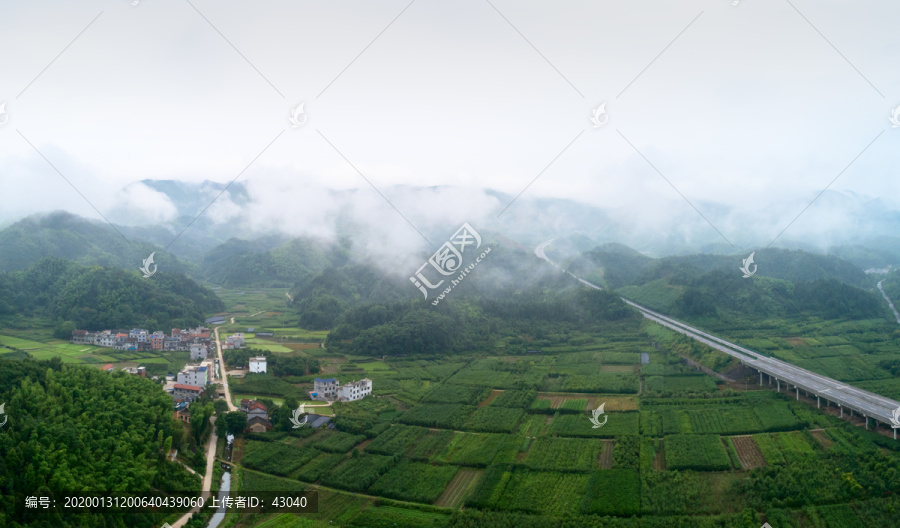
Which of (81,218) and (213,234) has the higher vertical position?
(213,234)

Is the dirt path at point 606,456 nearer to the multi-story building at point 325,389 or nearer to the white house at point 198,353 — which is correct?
the multi-story building at point 325,389

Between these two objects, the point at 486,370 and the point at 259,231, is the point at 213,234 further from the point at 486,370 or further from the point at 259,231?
the point at 486,370

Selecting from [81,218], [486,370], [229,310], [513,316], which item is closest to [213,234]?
[81,218]

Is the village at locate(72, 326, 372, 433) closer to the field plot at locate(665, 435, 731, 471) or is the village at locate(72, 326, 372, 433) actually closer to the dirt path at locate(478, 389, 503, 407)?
the dirt path at locate(478, 389, 503, 407)

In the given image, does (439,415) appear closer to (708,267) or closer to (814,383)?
(814,383)

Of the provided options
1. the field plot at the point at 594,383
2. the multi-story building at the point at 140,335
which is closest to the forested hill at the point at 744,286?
the field plot at the point at 594,383

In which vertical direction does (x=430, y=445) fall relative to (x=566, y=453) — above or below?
below

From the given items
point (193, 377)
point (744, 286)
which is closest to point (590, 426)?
point (193, 377)
